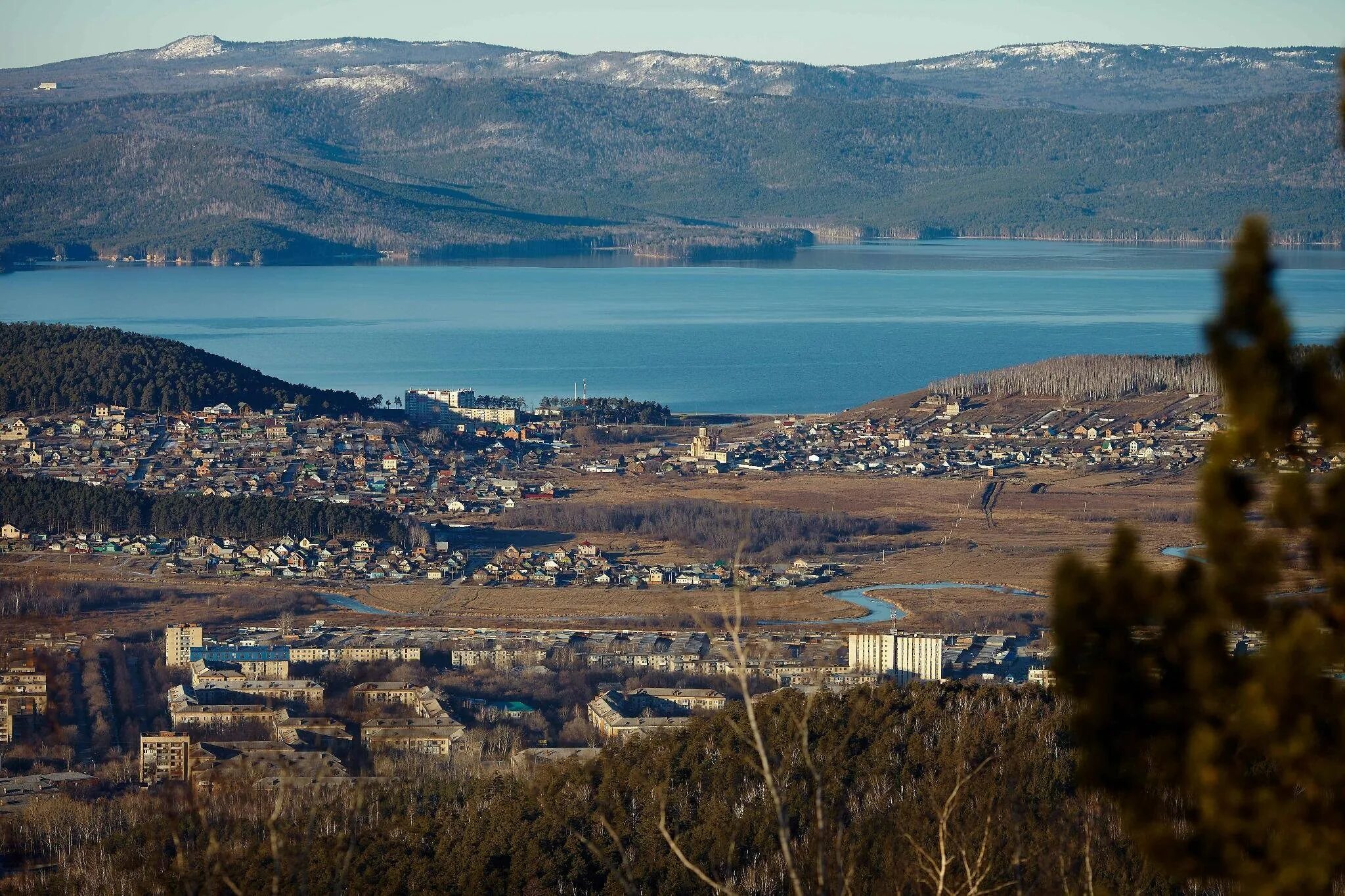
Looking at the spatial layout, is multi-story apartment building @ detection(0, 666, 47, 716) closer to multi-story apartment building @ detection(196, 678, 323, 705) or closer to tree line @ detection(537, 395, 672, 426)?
multi-story apartment building @ detection(196, 678, 323, 705)

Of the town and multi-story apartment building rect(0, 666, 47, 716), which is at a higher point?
multi-story apartment building rect(0, 666, 47, 716)

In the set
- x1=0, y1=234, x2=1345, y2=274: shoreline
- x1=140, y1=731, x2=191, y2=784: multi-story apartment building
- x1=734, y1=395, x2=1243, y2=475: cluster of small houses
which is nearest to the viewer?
x1=140, y1=731, x2=191, y2=784: multi-story apartment building

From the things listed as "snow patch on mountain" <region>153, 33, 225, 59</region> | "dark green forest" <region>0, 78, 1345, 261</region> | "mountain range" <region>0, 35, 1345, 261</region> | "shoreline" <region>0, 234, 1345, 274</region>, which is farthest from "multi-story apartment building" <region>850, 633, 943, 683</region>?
"snow patch on mountain" <region>153, 33, 225, 59</region>

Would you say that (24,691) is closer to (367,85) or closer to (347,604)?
(347,604)

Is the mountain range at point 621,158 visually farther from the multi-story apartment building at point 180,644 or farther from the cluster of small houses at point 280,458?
the multi-story apartment building at point 180,644

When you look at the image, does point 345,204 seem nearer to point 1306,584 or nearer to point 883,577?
point 883,577

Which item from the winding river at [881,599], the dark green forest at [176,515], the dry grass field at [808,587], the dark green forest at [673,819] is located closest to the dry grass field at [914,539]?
the dry grass field at [808,587]
